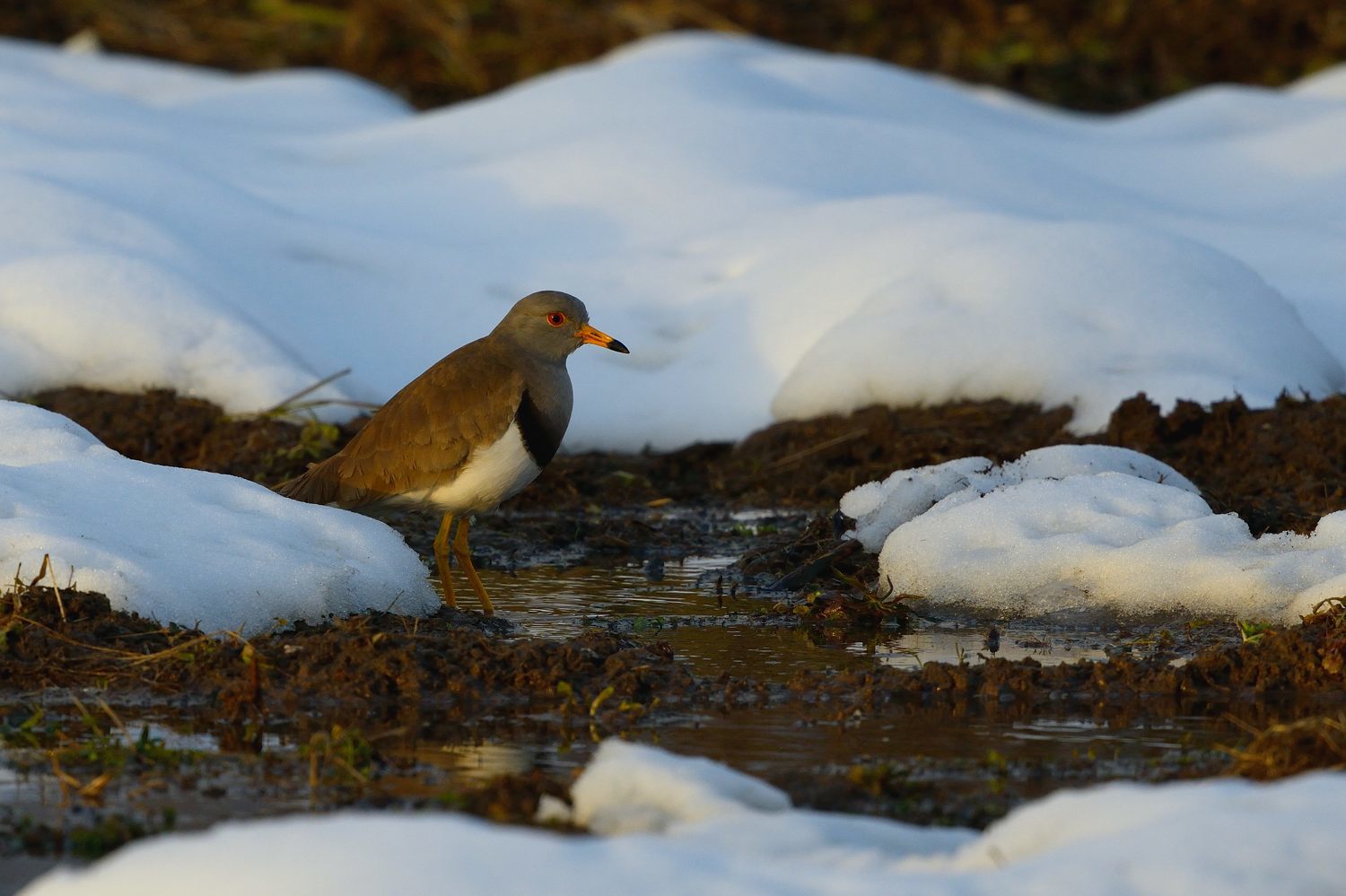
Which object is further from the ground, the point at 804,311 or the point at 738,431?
the point at 804,311

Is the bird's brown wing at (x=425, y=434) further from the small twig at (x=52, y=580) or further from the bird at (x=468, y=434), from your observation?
the small twig at (x=52, y=580)

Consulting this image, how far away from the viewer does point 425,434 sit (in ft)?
23.4

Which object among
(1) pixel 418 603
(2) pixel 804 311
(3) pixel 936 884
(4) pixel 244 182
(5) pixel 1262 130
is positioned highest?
(5) pixel 1262 130

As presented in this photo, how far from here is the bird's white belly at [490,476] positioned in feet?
23.2

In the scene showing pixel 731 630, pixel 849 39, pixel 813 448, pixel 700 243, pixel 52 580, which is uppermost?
pixel 849 39

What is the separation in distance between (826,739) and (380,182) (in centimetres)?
850

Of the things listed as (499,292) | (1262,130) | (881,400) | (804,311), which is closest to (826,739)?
(881,400)

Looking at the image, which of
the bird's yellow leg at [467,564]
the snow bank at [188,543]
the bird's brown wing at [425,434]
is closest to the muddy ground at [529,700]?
the snow bank at [188,543]

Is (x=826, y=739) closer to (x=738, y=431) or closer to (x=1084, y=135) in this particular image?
(x=738, y=431)

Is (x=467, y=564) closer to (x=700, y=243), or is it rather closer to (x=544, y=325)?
(x=544, y=325)

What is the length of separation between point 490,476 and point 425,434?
318 mm

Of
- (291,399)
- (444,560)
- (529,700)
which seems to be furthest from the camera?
(291,399)

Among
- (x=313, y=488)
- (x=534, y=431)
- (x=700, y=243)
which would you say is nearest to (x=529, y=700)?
(x=534, y=431)

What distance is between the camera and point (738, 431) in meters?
9.85
